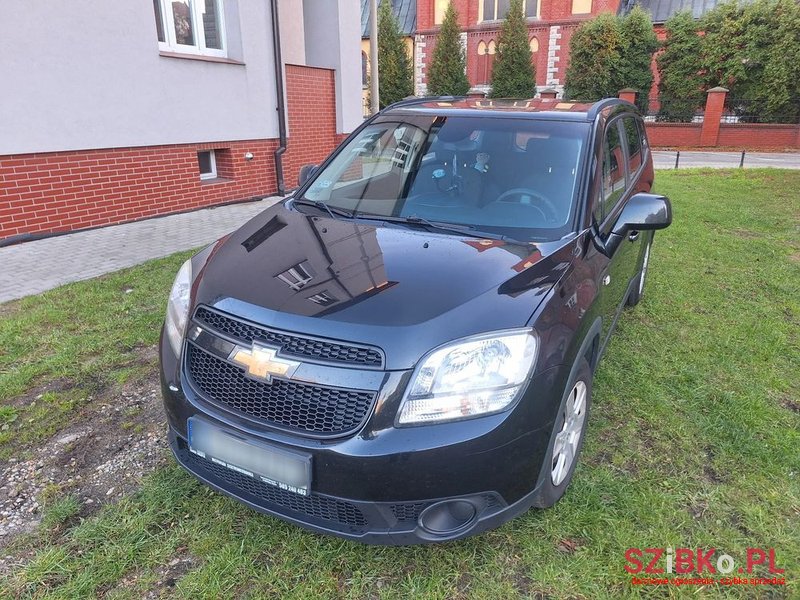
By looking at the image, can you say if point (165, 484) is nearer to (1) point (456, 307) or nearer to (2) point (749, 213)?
(1) point (456, 307)

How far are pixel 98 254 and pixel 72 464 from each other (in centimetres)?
422

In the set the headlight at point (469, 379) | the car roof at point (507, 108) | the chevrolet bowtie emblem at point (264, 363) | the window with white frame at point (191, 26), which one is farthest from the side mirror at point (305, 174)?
the window with white frame at point (191, 26)

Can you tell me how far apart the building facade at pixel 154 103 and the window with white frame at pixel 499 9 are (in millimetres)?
33290

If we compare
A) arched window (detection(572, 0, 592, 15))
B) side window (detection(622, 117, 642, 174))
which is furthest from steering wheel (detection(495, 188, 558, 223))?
arched window (detection(572, 0, 592, 15))

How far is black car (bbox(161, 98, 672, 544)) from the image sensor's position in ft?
6.35

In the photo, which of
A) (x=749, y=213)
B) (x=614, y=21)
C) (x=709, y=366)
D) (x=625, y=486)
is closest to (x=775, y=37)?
(x=614, y=21)

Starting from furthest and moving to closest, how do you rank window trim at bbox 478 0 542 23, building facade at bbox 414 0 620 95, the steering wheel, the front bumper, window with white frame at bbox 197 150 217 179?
window trim at bbox 478 0 542 23, building facade at bbox 414 0 620 95, window with white frame at bbox 197 150 217 179, the steering wheel, the front bumper

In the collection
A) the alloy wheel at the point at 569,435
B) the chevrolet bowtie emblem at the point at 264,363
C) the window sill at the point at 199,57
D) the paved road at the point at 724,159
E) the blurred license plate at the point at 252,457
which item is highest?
the window sill at the point at 199,57

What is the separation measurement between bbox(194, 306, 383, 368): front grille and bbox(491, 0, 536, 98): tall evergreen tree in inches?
1382

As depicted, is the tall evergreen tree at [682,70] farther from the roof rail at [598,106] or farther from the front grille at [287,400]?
the front grille at [287,400]

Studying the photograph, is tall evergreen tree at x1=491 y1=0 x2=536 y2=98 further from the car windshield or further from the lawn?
the car windshield

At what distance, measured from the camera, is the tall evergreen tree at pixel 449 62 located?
118 ft

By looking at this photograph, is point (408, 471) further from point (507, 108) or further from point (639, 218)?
point (507, 108)

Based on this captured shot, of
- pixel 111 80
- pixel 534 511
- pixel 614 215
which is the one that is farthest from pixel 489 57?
pixel 534 511
